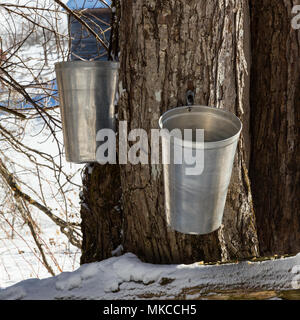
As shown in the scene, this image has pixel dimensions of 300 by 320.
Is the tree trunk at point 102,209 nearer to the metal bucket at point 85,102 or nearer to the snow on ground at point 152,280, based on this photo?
the metal bucket at point 85,102

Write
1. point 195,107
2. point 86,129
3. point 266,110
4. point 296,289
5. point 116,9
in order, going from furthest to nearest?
1. point 266,110
2. point 116,9
3. point 86,129
4. point 195,107
5. point 296,289

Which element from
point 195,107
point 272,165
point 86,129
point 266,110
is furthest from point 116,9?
point 272,165

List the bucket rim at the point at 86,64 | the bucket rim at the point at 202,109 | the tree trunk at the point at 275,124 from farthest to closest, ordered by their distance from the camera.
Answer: the tree trunk at the point at 275,124 < the bucket rim at the point at 86,64 < the bucket rim at the point at 202,109

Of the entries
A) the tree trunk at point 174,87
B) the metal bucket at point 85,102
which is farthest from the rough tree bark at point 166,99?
the metal bucket at point 85,102

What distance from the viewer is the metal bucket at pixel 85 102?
182cm

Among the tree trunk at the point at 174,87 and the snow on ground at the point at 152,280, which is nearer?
the snow on ground at the point at 152,280

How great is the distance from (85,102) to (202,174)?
727mm

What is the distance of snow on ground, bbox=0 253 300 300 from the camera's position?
1.49 meters

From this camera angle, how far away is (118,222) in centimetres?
214

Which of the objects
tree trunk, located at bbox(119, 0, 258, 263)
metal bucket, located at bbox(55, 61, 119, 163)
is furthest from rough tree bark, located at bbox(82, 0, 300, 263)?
metal bucket, located at bbox(55, 61, 119, 163)

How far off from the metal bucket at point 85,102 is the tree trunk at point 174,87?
0.12 meters

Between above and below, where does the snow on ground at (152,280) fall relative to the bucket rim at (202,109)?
below

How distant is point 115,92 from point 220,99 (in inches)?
19.0
